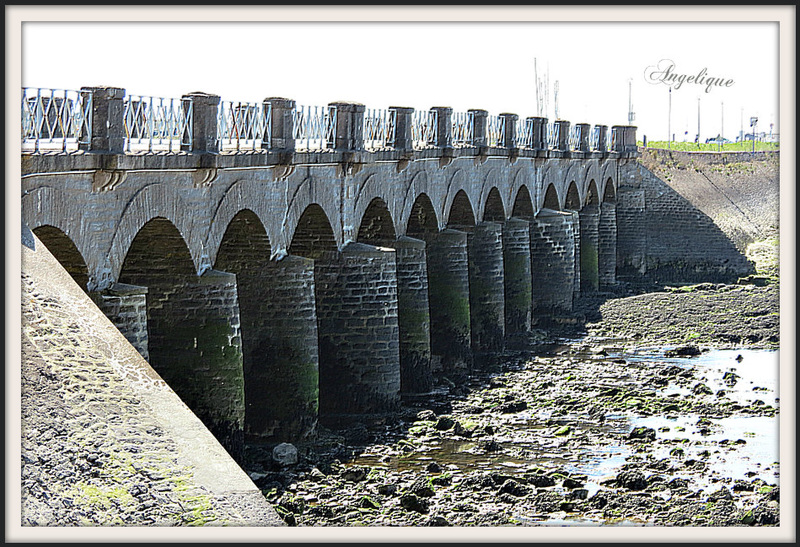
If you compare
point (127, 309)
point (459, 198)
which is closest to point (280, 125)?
point (127, 309)

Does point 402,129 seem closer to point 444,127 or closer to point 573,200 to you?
point 444,127

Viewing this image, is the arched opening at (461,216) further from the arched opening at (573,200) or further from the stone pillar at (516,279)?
the arched opening at (573,200)

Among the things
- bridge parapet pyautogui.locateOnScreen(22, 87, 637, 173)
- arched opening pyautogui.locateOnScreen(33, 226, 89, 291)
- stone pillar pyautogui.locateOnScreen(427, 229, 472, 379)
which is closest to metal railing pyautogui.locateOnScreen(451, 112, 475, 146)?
bridge parapet pyautogui.locateOnScreen(22, 87, 637, 173)

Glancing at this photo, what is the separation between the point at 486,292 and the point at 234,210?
1456 cm

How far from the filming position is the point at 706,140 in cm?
9438

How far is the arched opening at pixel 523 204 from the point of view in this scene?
42531 millimetres

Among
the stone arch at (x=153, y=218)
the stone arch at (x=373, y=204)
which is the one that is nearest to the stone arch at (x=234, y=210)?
the stone arch at (x=153, y=218)

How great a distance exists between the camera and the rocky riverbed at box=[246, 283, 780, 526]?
19922 mm

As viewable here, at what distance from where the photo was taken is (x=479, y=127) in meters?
36.8

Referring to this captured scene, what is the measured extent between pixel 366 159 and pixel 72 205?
1070 centimetres

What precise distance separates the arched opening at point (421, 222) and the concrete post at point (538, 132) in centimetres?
1051

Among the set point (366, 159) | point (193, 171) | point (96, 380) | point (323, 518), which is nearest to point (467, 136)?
point (366, 159)

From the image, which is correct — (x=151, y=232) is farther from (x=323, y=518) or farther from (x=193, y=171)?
(x=323, y=518)

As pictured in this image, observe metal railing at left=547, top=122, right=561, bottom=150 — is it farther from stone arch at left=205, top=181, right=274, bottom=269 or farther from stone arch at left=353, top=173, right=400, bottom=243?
stone arch at left=205, top=181, right=274, bottom=269
